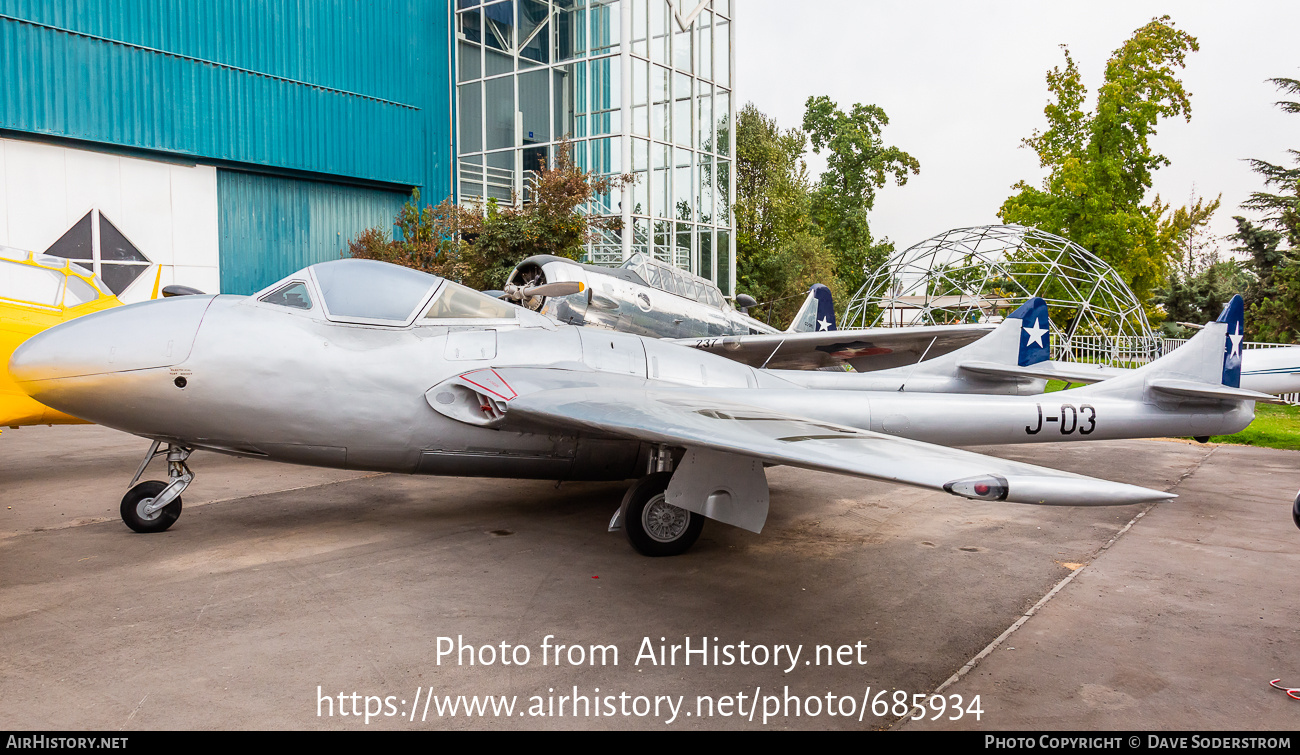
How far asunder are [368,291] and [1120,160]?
1155 inches

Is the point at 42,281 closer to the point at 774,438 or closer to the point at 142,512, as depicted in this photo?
the point at 142,512

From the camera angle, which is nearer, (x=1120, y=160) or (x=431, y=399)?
(x=431, y=399)

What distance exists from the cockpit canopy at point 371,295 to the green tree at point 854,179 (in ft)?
133

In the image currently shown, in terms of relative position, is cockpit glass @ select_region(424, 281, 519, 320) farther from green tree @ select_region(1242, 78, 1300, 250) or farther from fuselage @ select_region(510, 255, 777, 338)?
green tree @ select_region(1242, 78, 1300, 250)

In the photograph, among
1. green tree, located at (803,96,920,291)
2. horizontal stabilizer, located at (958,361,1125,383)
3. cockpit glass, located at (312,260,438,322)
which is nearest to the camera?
cockpit glass, located at (312,260,438,322)

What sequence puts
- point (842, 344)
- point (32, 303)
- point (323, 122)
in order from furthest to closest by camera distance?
1. point (323, 122)
2. point (842, 344)
3. point (32, 303)

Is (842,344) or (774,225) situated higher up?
(774,225)

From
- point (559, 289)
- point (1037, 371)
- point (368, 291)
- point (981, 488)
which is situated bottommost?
point (981, 488)

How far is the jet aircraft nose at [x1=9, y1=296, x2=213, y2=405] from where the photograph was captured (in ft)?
16.8

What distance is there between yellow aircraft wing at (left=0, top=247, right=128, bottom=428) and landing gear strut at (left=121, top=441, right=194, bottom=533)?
130 centimetres

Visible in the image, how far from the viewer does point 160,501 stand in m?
5.85

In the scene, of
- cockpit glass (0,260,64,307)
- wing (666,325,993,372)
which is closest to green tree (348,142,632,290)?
wing (666,325,993,372)

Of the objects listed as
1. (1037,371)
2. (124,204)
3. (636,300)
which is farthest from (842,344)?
(124,204)

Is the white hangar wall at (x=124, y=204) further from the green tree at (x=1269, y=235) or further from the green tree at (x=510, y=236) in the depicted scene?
the green tree at (x=1269, y=235)
